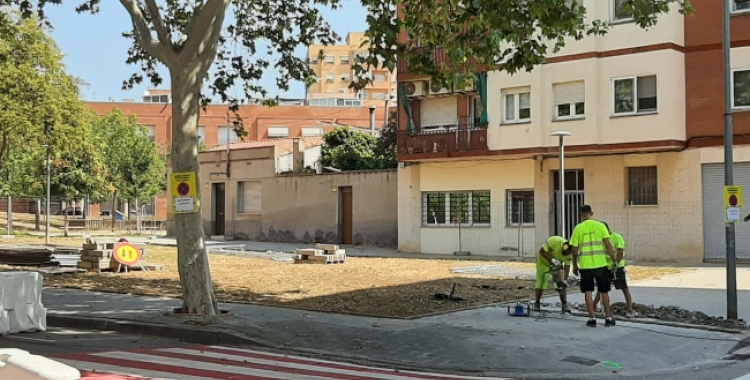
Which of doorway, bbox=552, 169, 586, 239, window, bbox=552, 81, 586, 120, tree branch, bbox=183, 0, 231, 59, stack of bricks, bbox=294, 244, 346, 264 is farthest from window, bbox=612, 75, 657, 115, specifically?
tree branch, bbox=183, 0, 231, 59

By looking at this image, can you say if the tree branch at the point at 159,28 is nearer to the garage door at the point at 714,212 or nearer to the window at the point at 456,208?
the garage door at the point at 714,212

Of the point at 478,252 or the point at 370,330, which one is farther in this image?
the point at 478,252

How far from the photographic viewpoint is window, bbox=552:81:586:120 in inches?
1017

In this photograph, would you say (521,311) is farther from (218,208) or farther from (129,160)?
(129,160)

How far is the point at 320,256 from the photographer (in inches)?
907

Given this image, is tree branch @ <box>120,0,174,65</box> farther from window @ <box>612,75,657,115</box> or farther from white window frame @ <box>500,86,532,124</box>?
white window frame @ <box>500,86,532,124</box>

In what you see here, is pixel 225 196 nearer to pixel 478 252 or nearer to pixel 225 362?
pixel 478 252

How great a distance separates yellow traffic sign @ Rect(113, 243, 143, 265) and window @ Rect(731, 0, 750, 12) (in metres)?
Result: 18.9

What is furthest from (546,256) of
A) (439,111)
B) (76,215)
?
(76,215)

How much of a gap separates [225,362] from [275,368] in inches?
26.6

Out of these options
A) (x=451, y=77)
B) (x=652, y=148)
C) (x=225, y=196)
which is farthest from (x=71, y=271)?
(x=225, y=196)

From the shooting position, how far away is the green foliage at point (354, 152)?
4088 cm

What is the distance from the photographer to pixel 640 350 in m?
9.71

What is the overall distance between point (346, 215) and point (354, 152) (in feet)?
23.0
